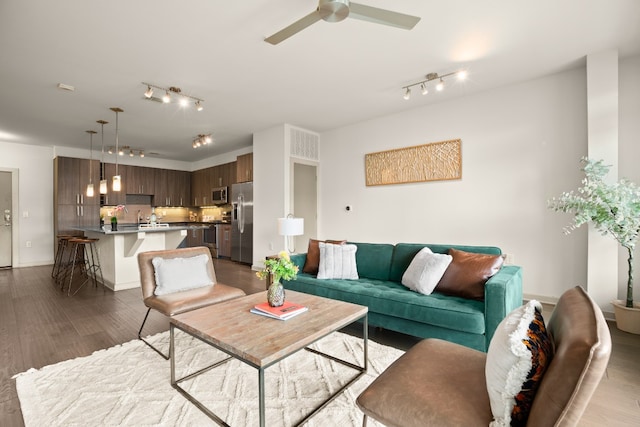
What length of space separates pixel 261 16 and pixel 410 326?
2892 mm

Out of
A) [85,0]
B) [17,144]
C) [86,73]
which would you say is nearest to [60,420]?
[85,0]

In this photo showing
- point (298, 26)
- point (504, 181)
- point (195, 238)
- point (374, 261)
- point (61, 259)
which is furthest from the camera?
point (195, 238)

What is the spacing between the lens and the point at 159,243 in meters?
5.11

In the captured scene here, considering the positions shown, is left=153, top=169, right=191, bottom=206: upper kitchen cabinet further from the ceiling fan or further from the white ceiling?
the ceiling fan

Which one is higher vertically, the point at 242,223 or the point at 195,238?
the point at 242,223

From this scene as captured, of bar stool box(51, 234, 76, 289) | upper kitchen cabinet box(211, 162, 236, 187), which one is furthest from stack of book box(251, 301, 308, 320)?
upper kitchen cabinet box(211, 162, 236, 187)

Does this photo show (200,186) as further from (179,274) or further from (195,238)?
(179,274)

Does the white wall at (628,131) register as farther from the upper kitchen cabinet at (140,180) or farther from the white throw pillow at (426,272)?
the upper kitchen cabinet at (140,180)

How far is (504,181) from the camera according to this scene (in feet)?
13.1

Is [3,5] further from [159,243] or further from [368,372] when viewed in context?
[368,372]

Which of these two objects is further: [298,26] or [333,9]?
[298,26]

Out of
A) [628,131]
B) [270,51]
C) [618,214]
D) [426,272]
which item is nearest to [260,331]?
[426,272]

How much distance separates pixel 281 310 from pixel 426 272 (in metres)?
1.42

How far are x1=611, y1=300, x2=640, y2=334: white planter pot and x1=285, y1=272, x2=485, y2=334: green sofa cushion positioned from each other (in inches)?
66.3
